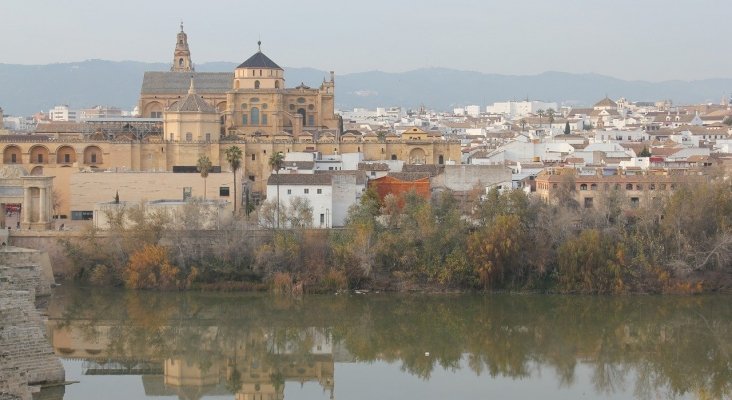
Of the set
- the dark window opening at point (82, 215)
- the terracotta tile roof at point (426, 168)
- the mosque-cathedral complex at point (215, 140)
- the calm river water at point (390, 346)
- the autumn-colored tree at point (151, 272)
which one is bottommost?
the calm river water at point (390, 346)

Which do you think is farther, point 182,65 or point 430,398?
point 182,65

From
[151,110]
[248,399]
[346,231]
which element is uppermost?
[151,110]

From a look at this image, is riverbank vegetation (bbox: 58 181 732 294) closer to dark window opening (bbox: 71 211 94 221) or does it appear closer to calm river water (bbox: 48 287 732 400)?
calm river water (bbox: 48 287 732 400)

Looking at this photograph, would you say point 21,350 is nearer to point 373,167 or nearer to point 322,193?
point 322,193

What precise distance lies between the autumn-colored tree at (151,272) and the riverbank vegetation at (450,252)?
28mm

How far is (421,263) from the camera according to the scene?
3150cm

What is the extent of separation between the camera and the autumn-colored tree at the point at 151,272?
31.0 m

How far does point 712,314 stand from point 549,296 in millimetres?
4218

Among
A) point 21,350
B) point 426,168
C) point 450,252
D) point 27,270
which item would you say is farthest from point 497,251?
point 21,350

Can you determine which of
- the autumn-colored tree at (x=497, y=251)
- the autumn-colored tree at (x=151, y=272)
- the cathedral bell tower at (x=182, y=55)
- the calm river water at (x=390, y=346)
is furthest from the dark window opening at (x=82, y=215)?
the cathedral bell tower at (x=182, y=55)

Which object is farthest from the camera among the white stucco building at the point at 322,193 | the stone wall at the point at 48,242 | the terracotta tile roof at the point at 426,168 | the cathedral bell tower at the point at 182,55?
the cathedral bell tower at the point at 182,55

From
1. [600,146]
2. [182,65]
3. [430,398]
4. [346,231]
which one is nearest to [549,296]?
[346,231]

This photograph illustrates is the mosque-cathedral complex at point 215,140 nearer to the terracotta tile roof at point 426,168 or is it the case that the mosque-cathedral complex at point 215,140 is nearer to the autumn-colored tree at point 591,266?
the terracotta tile roof at point 426,168

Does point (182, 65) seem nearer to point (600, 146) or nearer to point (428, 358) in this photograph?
point (600, 146)
